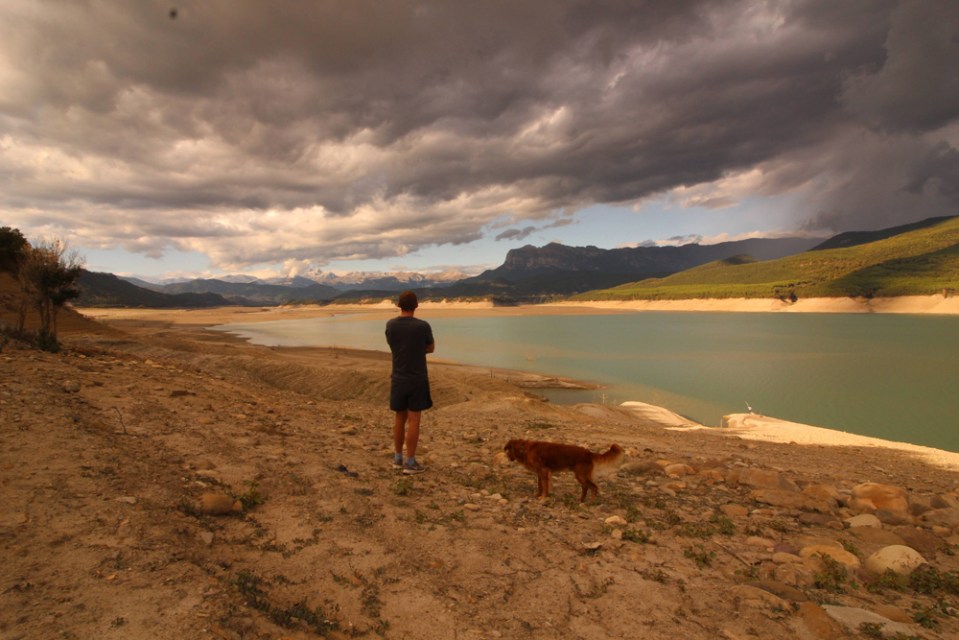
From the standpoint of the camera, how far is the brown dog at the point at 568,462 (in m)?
6.43

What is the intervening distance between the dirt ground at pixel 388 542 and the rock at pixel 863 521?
0.03 meters

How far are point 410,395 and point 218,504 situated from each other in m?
2.79

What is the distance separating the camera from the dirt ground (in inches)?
130

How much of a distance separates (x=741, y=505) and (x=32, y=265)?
22575mm

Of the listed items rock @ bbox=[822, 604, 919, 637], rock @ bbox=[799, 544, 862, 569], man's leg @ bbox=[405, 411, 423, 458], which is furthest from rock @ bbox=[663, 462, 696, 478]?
man's leg @ bbox=[405, 411, 423, 458]

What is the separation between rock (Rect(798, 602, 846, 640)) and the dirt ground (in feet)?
0.07

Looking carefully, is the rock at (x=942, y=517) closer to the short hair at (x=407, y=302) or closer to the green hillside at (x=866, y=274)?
the short hair at (x=407, y=302)

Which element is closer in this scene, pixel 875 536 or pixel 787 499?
pixel 875 536

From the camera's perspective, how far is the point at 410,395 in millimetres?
6746

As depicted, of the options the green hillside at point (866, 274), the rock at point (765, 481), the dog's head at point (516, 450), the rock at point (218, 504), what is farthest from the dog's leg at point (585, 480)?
the green hillside at point (866, 274)

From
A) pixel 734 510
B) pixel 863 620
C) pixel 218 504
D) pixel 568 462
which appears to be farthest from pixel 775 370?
pixel 218 504

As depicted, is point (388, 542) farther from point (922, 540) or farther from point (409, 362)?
point (922, 540)

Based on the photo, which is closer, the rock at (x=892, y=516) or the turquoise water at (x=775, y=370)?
the rock at (x=892, y=516)

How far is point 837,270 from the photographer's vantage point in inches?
6319
